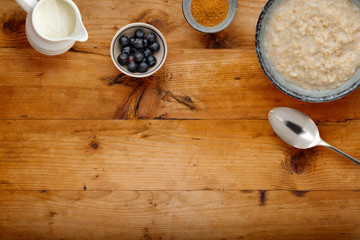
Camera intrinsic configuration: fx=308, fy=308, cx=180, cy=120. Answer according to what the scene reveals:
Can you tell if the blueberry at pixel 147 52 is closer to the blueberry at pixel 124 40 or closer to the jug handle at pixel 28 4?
the blueberry at pixel 124 40

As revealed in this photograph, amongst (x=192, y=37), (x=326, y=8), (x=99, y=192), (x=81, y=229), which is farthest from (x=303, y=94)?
(x=81, y=229)

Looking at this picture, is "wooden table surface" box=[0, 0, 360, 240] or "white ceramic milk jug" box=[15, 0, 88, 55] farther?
"wooden table surface" box=[0, 0, 360, 240]

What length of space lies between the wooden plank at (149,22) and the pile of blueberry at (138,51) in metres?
0.08

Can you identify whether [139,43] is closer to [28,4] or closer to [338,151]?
[28,4]

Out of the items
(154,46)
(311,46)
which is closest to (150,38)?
(154,46)

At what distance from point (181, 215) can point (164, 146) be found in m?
0.28

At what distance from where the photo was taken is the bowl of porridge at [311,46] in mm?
1041

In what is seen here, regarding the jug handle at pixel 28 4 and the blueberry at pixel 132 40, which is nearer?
the jug handle at pixel 28 4

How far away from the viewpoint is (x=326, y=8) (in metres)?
1.04

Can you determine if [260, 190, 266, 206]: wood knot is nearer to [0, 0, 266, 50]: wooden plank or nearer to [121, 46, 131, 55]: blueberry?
[0, 0, 266, 50]: wooden plank

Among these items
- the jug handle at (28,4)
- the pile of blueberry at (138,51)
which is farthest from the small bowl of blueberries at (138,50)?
the jug handle at (28,4)

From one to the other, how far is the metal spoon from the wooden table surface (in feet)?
0.19

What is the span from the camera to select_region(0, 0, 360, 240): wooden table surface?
3.89 feet

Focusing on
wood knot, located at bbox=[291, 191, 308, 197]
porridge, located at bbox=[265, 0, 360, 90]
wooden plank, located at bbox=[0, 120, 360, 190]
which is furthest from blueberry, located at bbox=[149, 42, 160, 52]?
wood knot, located at bbox=[291, 191, 308, 197]
